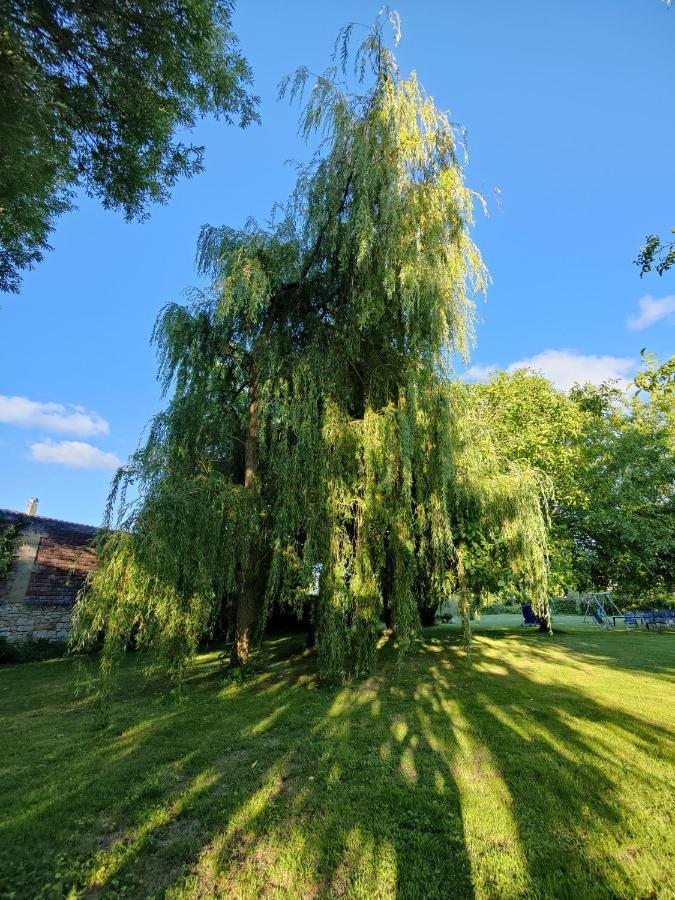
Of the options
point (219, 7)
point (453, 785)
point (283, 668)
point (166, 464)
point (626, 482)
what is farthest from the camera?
point (626, 482)

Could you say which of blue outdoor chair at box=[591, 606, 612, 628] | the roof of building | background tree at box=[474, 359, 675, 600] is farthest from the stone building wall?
blue outdoor chair at box=[591, 606, 612, 628]

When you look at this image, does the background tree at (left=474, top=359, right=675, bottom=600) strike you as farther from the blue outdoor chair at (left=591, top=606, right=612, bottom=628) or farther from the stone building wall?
the stone building wall

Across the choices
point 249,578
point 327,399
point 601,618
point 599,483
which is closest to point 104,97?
point 327,399

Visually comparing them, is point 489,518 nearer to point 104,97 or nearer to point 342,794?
point 342,794

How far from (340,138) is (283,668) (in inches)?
372

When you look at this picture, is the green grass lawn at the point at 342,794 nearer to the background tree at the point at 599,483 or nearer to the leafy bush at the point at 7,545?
the leafy bush at the point at 7,545

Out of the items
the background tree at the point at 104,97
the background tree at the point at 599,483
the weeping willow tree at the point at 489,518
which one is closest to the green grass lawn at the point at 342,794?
the weeping willow tree at the point at 489,518

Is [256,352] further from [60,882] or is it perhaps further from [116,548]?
[60,882]

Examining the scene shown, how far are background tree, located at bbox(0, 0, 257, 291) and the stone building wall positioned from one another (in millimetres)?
7220

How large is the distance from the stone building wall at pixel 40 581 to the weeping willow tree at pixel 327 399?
17.7 ft

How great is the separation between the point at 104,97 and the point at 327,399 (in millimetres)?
4314

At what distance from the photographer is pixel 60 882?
2.36 meters

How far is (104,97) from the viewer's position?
4168 mm

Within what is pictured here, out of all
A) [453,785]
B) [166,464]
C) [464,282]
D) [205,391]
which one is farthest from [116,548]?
[464,282]
